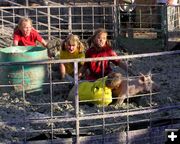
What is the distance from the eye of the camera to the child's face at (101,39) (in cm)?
782

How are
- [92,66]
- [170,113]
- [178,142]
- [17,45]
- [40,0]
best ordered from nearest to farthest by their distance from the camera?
[178,142], [170,113], [92,66], [17,45], [40,0]

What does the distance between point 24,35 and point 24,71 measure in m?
1.73

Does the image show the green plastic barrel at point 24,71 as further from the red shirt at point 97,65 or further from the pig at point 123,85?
the pig at point 123,85

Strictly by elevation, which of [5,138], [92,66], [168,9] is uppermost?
[168,9]

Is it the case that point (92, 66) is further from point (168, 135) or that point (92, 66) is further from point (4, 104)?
point (168, 135)

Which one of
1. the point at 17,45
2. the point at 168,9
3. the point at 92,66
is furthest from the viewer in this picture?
the point at 168,9

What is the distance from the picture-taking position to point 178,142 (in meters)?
4.89

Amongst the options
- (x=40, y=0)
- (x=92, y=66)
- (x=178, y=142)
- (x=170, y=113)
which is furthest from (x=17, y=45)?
(x=40, y=0)

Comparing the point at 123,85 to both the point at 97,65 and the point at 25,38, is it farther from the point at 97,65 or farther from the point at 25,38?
the point at 25,38

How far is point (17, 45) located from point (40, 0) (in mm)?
5923

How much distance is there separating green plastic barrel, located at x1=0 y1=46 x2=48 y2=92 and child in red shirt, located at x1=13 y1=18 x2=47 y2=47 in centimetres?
56

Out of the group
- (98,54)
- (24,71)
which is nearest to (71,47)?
(98,54)

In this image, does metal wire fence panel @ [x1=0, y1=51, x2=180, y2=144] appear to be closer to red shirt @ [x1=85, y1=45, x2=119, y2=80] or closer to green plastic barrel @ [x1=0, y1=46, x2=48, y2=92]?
green plastic barrel @ [x1=0, y1=46, x2=48, y2=92]

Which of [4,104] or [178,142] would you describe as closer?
[178,142]
